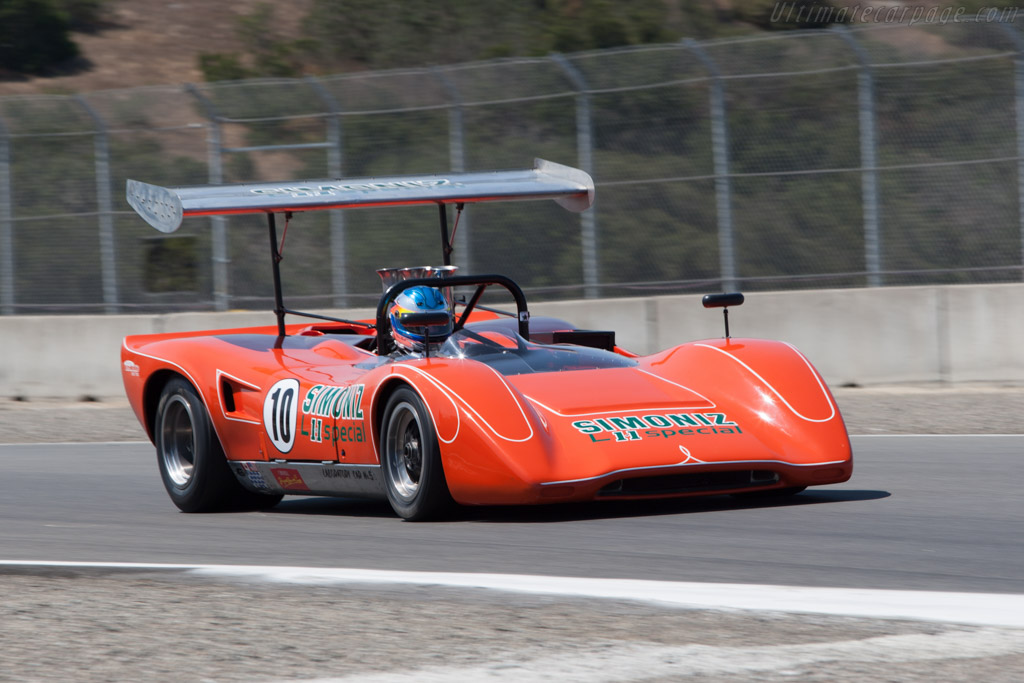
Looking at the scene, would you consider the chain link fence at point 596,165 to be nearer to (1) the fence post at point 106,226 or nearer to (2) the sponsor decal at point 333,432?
(1) the fence post at point 106,226

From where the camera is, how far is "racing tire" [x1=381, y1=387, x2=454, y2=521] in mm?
6719

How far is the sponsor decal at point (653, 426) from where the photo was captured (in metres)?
6.64

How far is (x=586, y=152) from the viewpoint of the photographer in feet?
49.9

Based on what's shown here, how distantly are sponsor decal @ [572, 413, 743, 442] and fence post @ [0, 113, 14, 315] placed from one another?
12.2 metres

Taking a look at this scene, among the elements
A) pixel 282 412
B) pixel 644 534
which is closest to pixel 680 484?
pixel 644 534

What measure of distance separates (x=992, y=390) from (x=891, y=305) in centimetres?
114

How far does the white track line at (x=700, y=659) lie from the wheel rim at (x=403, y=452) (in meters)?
2.71

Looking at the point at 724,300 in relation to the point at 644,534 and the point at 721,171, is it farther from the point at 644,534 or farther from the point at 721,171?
the point at 721,171

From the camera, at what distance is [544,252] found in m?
15.4

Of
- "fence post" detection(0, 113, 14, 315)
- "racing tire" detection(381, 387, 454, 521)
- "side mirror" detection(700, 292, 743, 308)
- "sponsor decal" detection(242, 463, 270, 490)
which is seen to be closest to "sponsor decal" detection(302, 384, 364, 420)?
"racing tire" detection(381, 387, 454, 521)

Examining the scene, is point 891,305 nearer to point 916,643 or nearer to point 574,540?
point 574,540

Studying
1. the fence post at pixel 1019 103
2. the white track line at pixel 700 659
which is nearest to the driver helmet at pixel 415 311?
the white track line at pixel 700 659

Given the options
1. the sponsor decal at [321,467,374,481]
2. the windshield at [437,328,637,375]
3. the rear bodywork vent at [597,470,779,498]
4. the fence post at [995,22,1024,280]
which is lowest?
the rear bodywork vent at [597,470,779,498]

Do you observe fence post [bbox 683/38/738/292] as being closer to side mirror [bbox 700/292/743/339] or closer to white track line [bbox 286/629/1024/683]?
side mirror [bbox 700/292/743/339]
